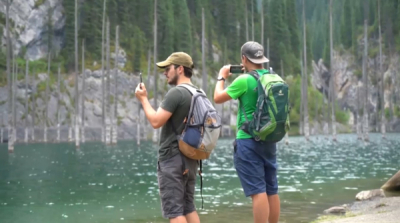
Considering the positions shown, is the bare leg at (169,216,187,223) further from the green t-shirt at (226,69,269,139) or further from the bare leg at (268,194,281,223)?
the bare leg at (268,194,281,223)

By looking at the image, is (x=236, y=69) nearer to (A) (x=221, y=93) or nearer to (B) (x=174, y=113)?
(A) (x=221, y=93)

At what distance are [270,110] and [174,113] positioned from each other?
115cm

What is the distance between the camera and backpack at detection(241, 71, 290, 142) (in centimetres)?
681

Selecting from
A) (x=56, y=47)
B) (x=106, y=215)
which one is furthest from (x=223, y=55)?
(x=106, y=215)

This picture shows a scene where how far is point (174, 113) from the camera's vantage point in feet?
21.1

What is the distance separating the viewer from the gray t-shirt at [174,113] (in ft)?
20.8

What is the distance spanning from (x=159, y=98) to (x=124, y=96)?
6.41 metres

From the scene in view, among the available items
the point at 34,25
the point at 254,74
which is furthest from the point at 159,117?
the point at 34,25

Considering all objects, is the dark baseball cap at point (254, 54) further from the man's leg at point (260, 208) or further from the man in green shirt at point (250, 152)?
the man's leg at point (260, 208)

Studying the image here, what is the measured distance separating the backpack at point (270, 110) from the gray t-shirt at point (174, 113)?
93cm

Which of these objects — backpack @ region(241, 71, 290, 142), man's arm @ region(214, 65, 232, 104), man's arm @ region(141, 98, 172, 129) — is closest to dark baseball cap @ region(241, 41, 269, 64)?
man's arm @ region(214, 65, 232, 104)

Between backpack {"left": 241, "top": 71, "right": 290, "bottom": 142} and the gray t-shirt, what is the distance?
0.93 meters

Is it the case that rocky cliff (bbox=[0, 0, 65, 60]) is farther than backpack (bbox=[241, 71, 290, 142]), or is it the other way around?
rocky cliff (bbox=[0, 0, 65, 60])

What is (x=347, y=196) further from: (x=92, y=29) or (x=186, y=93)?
(x=92, y=29)
